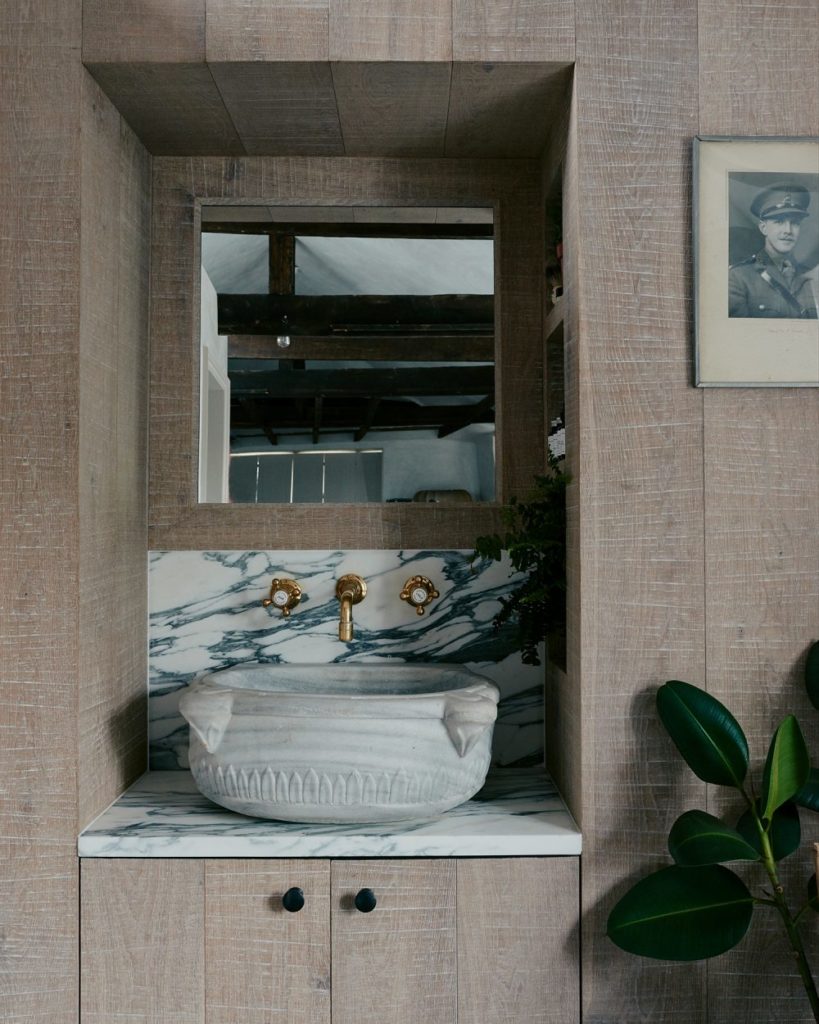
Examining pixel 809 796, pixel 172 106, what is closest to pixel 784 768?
pixel 809 796

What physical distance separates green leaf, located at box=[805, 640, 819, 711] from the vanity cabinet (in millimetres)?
485

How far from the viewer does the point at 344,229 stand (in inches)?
77.5

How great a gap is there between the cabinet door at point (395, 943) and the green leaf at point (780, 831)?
442 millimetres

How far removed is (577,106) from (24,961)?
1.60m

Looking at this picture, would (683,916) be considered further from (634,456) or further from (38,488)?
(38,488)

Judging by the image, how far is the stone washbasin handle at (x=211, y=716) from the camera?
4.96ft

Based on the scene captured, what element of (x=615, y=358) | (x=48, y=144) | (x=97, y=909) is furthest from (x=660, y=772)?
(x=48, y=144)

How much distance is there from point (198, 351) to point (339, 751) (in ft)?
2.96

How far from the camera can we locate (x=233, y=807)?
155cm

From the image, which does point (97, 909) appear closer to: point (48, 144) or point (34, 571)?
point (34, 571)

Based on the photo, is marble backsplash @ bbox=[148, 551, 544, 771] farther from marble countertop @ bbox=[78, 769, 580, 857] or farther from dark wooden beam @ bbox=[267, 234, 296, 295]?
dark wooden beam @ bbox=[267, 234, 296, 295]

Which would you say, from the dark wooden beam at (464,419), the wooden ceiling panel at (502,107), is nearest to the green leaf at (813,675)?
the dark wooden beam at (464,419)

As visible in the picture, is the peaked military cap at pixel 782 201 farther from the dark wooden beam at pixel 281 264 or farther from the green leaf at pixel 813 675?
the dark wooden beam at pixel 281 264

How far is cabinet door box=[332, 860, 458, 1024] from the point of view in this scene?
1.48m
